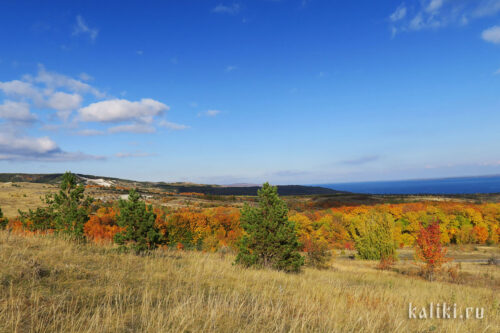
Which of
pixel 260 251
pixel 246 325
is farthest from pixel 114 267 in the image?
pixel 260 251

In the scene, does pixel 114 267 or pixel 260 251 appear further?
pixel 260 251

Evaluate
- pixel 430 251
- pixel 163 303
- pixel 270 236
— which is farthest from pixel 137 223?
pixel 430 251

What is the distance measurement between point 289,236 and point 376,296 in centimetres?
773

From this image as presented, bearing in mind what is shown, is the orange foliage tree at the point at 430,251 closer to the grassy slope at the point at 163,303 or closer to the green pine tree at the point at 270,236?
the green pine tree at the point at 270,236

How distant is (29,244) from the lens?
7941 mm

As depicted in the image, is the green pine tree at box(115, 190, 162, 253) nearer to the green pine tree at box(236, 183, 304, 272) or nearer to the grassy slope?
the green pine tree at box(236, 183, 304, 272)

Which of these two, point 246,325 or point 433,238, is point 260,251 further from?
point 433,238

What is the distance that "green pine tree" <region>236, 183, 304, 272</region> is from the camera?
44.0 ft

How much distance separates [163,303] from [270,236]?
32.9 ft

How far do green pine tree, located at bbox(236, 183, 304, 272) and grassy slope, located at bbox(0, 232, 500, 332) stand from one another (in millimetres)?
5931

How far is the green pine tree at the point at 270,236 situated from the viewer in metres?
13.4

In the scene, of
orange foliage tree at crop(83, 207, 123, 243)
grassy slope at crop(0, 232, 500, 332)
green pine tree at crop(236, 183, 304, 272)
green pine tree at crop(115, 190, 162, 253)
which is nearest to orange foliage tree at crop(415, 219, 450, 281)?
green pine tree at crop(236, 183, 304, 272)

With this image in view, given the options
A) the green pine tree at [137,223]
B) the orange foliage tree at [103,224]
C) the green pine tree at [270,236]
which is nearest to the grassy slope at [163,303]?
the green pine tree at [270,236]

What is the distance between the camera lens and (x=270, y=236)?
14109 mm
